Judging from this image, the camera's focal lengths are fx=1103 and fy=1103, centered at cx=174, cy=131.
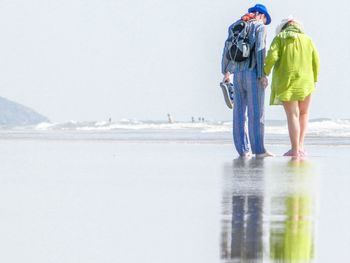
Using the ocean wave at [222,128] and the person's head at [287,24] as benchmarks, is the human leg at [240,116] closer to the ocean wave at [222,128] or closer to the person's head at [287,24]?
the person's head at [287,24]

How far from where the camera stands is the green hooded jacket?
538 inches

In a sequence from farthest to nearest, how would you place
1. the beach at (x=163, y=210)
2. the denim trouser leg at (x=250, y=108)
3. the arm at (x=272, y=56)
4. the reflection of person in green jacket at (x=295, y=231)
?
the denim trouser leg at (x=250, y=108) → the arm at (x=272, y=56) → the beach at (x=163, y=210) → the reflection of person in green jacket at (x=295, y=231)

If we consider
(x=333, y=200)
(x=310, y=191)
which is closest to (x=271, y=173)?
(x=310, y=191)

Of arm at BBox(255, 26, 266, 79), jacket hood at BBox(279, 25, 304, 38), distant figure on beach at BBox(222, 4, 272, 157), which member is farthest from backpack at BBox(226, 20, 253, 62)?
jacket hood at BBox(279, 25, 304, 38)

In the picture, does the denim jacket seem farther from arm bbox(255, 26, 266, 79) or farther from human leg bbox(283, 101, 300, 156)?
human leg bbox(283, 101, 300, 156)

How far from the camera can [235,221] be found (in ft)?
20.5

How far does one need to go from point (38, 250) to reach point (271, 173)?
5445mm

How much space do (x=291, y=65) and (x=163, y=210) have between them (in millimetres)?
7143

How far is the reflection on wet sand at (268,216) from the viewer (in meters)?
5.04

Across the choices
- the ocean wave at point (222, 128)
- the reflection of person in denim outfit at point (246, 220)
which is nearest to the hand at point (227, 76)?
the reflection of person in denim outfit at point (246, 220)

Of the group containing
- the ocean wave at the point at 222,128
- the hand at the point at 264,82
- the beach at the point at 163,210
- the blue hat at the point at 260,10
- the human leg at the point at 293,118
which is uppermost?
the blue hat at the point at 260,10

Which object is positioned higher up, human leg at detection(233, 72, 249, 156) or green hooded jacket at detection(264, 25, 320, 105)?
green hooded jacket at detection(264, 25, 320, 105)

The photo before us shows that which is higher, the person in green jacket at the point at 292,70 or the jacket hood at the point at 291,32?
the jacket hood at the point at 291,32

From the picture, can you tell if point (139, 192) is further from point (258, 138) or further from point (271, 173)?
point (258, 138)
